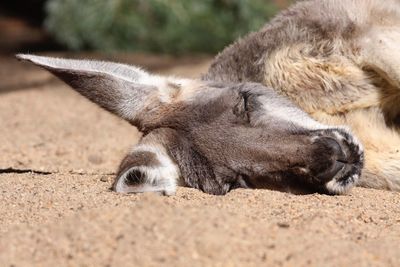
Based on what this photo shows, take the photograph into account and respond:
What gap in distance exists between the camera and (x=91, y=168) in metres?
5.83

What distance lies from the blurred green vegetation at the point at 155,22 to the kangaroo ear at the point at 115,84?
577 centimetres

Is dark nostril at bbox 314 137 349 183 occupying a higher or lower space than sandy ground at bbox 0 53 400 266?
higher

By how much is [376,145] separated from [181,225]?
1.92 metres

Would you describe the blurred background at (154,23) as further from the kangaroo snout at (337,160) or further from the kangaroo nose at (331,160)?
the kangaroo nose at (331,160)

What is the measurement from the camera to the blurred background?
1078 centimetres

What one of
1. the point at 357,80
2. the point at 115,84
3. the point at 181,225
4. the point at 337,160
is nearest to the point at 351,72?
the point at 357,80

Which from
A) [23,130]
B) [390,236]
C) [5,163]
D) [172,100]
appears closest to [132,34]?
Result: [23,130]

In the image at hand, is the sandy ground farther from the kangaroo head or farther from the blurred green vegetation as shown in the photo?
the blurred green vegetation

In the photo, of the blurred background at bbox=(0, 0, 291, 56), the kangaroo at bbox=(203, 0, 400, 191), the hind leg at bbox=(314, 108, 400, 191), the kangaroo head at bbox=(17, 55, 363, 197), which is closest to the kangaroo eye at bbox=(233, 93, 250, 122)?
the kangaroo head at bbox=(17, 55, 363, 197)

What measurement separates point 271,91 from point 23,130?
2932 millimetres

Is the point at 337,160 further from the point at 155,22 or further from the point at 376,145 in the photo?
the point at 155,22

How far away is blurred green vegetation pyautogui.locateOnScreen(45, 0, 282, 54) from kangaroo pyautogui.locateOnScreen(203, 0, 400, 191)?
5493 millimetres

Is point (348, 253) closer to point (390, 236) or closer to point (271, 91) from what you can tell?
point (390, 236)

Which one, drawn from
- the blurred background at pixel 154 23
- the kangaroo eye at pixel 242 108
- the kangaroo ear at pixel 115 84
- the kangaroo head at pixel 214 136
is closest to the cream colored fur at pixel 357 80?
the kangaroo head at pixel 214 136
